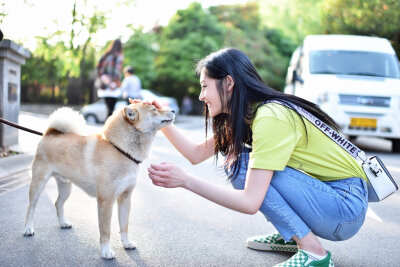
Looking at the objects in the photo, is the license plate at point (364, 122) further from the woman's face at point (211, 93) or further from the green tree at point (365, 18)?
the green tree at point (365, 18)

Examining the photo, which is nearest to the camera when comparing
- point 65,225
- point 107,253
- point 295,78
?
point 107,253

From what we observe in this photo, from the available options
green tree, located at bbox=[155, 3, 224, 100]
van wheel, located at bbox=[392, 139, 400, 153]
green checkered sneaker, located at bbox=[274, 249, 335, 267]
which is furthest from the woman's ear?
green tree, located at bbox=[155, 3, 224, 100]

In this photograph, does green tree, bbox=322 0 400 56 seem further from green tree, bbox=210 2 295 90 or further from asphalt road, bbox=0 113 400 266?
asphalt road, bbox=0 113 400 266

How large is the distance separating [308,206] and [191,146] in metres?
1.09

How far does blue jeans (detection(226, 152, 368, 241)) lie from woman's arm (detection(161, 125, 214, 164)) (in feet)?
2.56

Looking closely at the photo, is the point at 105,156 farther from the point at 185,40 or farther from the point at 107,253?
the point at 185,40

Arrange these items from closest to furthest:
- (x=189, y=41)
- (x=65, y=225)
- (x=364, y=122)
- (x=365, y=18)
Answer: (x=65, y=225), (x=364, y=122), (x=365, y=18), (x=189, y=41)

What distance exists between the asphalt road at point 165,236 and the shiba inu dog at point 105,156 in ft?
0.66

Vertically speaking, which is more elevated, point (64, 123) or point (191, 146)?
point (64, 123)

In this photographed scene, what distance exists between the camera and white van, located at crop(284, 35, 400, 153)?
826cm

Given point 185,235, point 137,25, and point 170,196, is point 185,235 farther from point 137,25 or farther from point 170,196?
point 137,25

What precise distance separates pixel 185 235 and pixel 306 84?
6165 mm

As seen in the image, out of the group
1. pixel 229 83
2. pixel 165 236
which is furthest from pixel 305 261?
pixel 165 236

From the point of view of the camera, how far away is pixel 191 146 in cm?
320
